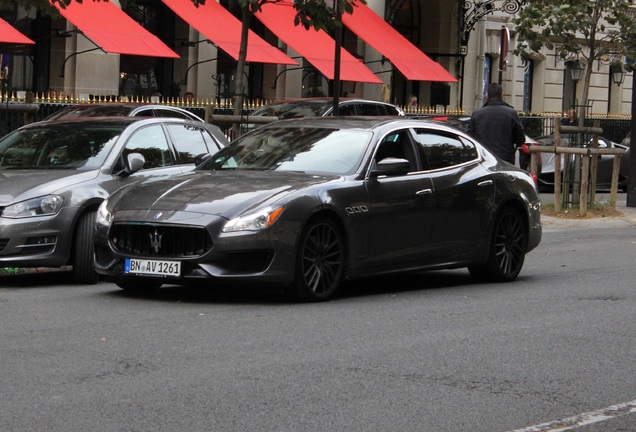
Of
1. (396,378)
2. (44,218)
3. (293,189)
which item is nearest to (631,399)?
(396,378)

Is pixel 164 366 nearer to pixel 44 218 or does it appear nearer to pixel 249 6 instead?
pixel 44 218

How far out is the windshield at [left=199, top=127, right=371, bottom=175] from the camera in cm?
1127

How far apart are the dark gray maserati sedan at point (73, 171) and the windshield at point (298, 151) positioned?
1.05 m

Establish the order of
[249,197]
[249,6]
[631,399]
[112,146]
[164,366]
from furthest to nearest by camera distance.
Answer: [249,6]
[112,146]
[249,197]
[164,366]
[631,399]

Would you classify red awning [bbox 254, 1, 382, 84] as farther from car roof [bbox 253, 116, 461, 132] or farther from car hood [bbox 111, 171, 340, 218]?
car hood [bbox 111, 171, 340, 218]

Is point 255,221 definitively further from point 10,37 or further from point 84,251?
point 10,37

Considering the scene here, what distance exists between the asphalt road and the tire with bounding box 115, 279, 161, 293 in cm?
15

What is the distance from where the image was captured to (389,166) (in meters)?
11.2

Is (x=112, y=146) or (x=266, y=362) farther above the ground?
(x=112, y=146)

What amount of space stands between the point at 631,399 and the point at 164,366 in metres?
2.54

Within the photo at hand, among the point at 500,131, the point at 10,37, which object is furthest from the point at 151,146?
the point at 10,37

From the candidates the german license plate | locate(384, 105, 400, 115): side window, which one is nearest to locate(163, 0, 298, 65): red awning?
locate(384, 105, 400, 115): side window

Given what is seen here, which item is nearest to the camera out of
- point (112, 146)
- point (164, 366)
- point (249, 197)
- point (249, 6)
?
point (164, 366)

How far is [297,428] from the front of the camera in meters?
6.37
